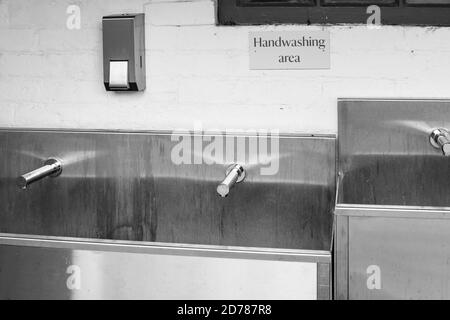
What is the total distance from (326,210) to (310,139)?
0.64ft

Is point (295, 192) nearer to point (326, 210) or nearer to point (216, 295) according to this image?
point (326, 210)

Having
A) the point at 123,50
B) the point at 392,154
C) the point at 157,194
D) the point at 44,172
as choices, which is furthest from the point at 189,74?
the point at 392,154

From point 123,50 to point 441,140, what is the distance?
870 millimetres

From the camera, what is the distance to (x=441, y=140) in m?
1.62

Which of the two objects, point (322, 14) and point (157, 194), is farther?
point (157, 194)

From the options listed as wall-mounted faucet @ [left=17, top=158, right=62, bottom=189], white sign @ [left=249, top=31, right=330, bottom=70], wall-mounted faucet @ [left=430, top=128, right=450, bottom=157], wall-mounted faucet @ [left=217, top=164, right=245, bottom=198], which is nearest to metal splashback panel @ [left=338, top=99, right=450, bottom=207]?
wall-mounted faucet @ [left=430, top=128, right=450, bottom=157]

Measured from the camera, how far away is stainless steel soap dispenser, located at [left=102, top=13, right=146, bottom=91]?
1765 mm

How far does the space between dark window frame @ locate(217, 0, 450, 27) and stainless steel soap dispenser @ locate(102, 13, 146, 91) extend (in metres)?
0.23

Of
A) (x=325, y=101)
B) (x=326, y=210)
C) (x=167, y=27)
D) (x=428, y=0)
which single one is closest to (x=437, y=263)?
(x=326, y=210)

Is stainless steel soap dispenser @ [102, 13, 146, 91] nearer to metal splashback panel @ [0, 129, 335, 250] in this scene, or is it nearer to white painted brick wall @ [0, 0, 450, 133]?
white painted brick wall @ [0, 0, 450, 133]

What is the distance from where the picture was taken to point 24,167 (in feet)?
6.20

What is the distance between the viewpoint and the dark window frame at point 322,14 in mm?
1679

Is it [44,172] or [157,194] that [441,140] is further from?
[44,172]

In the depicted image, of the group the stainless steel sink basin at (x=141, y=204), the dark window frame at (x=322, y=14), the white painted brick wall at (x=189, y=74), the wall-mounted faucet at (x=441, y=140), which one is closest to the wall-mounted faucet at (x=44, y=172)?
the stainless steel sink basin at (x=141, y=204)
